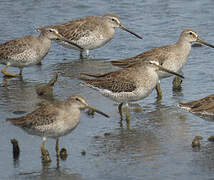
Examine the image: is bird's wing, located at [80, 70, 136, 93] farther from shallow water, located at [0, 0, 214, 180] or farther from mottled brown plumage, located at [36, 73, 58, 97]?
mottled brown plumage, located at [36, 73, 58, 97]

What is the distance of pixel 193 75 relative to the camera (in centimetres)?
1384

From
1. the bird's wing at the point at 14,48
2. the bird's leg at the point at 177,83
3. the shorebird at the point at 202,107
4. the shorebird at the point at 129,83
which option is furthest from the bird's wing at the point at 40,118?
the bird's wing at the point at 14,48

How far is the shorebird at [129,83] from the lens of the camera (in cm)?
1112

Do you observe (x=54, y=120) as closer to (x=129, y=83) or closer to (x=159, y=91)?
(x=129, y=83)

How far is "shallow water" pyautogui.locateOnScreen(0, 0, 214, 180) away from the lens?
893cm

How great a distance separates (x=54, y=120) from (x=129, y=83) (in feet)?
7.82

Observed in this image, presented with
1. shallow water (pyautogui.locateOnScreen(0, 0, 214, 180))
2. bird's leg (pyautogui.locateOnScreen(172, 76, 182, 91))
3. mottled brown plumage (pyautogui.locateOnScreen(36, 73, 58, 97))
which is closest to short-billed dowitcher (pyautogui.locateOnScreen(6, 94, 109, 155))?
shallow water (pyautogui.locateOnScreen(0, 0, 214, 180))

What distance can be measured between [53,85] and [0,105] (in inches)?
61.6

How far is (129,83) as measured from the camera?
11258 mm

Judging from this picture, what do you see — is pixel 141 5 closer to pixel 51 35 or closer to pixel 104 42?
pixel 104 42

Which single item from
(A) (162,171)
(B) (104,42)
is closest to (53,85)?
(B) (104,42)

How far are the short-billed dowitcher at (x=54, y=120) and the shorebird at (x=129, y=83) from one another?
188cm

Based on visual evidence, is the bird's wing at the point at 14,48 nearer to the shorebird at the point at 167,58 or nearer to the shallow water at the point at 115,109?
the shallow water at the point at 115,109

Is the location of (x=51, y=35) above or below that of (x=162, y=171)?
above
